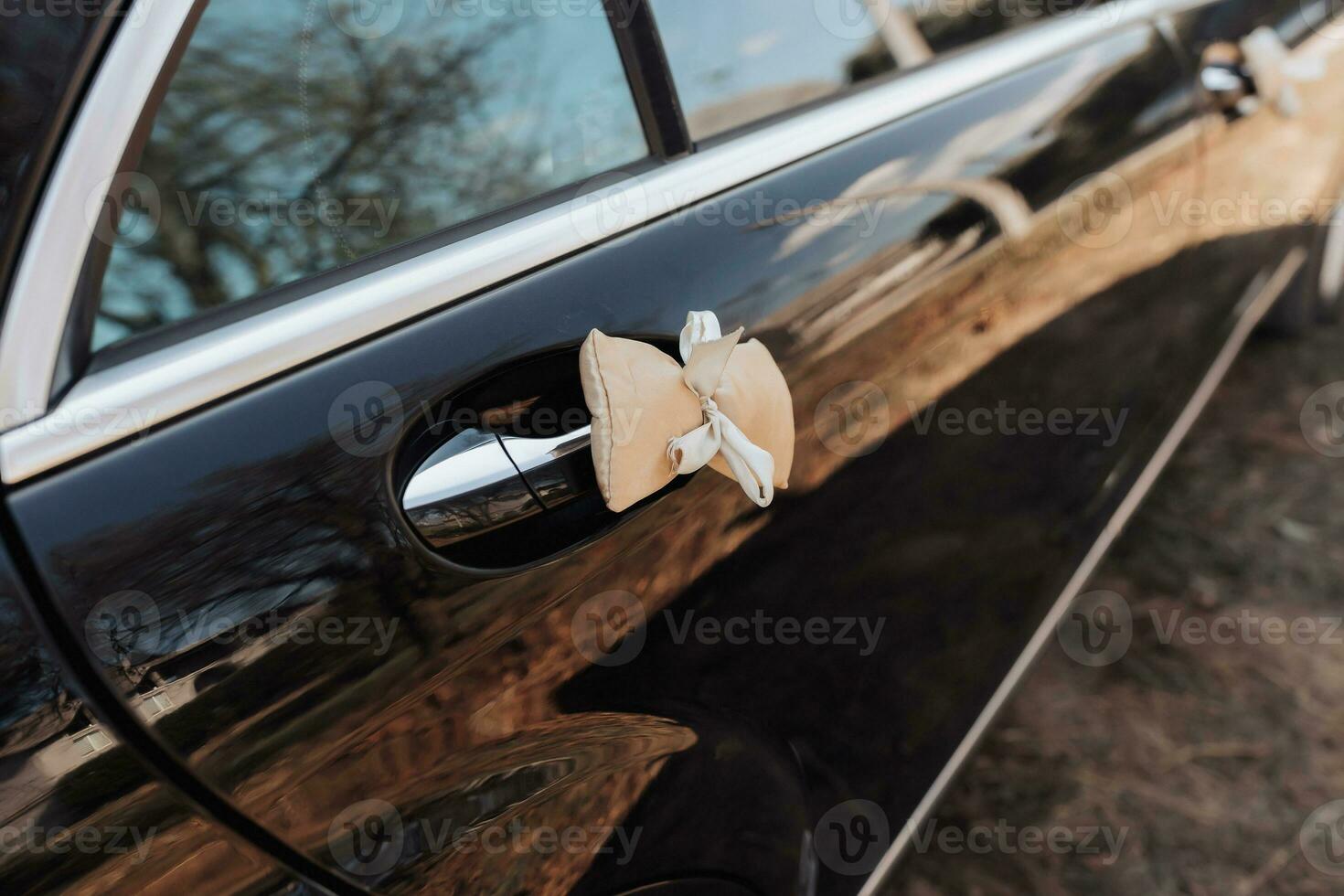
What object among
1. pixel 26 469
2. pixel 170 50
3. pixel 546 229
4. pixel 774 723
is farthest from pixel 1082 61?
pixel 26 469

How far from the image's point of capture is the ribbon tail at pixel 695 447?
0.93 m

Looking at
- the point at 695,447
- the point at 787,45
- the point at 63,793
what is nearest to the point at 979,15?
the point at 787,45

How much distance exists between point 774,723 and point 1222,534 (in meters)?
1.94

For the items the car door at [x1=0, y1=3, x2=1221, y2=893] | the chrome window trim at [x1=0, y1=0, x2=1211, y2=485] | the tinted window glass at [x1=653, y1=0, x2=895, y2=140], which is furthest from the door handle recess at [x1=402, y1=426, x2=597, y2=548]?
the tinted window glass at [x1=653, y1=0, x2=895, y2=140]

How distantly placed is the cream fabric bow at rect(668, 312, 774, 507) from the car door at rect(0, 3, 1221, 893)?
0.20 feet

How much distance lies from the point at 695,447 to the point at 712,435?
3 cm

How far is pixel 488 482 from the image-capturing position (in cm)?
84

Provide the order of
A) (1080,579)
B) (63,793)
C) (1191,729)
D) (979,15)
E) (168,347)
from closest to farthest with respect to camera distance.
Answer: (63,793) → (168,347) → (979,15) → (1080,579) → (1191,729)

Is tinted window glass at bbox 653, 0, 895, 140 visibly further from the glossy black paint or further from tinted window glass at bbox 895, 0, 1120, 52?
the glossy black paint

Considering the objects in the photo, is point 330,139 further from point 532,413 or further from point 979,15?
point 979,15

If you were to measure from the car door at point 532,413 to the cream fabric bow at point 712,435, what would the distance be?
60mm

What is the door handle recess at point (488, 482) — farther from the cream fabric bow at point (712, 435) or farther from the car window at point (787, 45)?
the car window at point (787, 45)

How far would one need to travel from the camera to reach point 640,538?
97 centimetres

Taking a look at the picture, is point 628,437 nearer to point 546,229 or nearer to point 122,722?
point 546,229
